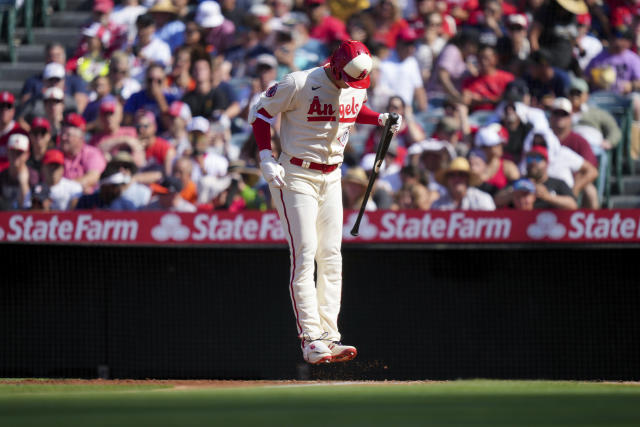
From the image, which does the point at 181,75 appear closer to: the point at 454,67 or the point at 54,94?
the point at 54,94

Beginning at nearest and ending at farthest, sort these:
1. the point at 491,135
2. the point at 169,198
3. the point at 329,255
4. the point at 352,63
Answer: the point at 352,63 → the point at 329,255 → the point at 169,198 → the point at 491,135

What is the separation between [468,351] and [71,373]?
12.9ft

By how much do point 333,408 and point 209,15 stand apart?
8.91 meters

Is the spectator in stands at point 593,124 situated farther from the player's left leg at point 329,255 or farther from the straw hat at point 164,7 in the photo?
the straw hat at point 164,7

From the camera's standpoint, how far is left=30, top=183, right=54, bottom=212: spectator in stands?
445 inches

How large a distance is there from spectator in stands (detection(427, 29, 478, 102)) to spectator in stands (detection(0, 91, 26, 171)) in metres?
4.92

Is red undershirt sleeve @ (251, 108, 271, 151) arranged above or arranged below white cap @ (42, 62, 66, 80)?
above

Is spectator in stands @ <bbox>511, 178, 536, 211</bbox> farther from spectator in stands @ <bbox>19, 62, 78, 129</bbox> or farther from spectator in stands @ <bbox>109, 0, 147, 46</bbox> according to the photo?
spectator in stands @ <bbox>109, 0, 147, 46</bbox>

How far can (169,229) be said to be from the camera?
9.92m

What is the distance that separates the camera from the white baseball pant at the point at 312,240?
7.25 m

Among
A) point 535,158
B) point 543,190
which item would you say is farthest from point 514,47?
point 543,190

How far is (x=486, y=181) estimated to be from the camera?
1109 centimetres

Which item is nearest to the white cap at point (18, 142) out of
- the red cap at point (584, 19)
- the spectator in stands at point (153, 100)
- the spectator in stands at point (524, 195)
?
the spectator in stands at point (153, 100)

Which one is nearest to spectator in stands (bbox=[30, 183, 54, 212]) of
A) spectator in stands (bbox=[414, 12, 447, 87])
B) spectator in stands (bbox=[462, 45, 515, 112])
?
spectator in stands (bbox=[414, 12, 447, 87])
